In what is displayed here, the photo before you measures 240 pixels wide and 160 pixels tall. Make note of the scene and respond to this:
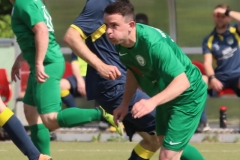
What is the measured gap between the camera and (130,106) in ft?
21.5

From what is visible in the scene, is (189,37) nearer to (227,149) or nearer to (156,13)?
(156,13)

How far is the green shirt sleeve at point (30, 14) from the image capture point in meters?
7.14

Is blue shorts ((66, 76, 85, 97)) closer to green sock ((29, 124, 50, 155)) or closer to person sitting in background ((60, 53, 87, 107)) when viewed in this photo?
person sitting in background ((60, 53, 87, 107))

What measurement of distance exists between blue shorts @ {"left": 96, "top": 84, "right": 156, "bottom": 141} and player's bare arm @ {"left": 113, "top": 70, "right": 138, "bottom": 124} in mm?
474

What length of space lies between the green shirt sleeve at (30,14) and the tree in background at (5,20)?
6.07m

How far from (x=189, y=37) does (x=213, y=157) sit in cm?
346

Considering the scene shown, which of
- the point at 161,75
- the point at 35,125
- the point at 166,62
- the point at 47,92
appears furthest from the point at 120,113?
the point at 35,125

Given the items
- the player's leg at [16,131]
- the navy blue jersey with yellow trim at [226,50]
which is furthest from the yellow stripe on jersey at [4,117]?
the navy blue jersey with yellow trim at [226,50]


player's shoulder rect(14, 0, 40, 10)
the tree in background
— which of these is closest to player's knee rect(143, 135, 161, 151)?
player's shoulder rect(14, 0, 40, 10)

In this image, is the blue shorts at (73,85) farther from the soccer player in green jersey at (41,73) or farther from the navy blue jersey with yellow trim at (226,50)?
the soccer player in green jersey at (41,73)

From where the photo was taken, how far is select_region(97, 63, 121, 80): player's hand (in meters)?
6.10

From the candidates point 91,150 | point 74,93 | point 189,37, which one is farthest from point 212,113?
point 91,150

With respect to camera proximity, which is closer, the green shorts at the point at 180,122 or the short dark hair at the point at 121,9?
the short dark hair at the point at 121,9

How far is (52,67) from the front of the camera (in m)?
7.53
